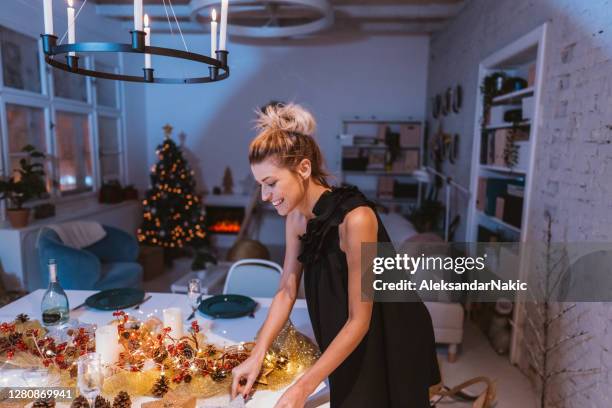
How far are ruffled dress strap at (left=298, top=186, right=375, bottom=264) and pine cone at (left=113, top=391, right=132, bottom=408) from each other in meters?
0.64

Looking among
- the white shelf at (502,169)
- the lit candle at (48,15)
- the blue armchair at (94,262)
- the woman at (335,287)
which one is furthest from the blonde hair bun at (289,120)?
the blue armchair at (94,262)

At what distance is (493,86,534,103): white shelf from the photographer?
2816 mm

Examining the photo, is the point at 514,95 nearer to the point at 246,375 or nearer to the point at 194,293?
the point at 194,293

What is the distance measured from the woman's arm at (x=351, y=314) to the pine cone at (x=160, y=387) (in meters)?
0.41

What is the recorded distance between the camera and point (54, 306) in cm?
165

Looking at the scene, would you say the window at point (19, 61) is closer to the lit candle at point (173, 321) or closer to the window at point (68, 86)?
the window at point (68, 86)

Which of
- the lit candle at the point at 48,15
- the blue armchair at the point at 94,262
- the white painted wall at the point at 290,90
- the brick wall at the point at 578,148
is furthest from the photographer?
the white painted wall at the point at 290,90

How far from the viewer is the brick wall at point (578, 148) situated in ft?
6.42

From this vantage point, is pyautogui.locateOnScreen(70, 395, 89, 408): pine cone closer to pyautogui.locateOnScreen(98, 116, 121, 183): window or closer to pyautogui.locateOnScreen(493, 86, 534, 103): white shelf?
pyautogui.locateOnScreen(493, 86, 534, 103): white shelf

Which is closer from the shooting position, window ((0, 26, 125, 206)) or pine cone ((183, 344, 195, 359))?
pine cone ((183, 344, 195, 359))

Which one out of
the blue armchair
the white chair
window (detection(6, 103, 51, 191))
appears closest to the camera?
the white chair

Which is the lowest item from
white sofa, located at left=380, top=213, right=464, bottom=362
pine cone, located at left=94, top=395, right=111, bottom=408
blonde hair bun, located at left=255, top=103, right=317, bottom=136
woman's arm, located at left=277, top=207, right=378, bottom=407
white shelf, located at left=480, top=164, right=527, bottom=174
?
white sofa, located at left=380, top=213, right=464, bottom=362

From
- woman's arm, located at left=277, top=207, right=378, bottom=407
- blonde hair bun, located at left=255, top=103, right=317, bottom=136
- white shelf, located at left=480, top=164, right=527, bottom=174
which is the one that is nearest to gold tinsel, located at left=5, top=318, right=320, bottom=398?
woman's arm, located at left=277, top=207, right=378, bottom=407

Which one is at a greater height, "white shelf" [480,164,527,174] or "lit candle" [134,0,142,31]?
"lit candle" [134,0,142,31]
